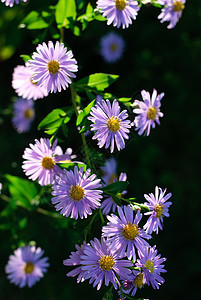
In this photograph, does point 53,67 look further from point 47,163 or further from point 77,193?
point 77,193

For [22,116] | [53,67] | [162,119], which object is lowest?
[53,67]

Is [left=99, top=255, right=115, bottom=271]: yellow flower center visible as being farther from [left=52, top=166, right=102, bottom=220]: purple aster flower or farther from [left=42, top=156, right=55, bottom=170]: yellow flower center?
[left=42, top=156, right=55, bottom=170]: yellow flower center

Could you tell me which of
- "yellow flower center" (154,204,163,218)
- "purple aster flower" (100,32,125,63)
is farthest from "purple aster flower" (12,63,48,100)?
"purple aster flower" (100,32,125,63)

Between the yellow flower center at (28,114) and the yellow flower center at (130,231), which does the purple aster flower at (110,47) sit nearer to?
the yellow flower center at (28,114)

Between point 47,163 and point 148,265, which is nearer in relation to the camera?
point 148,265

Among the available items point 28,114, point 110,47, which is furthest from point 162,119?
point 28,114
